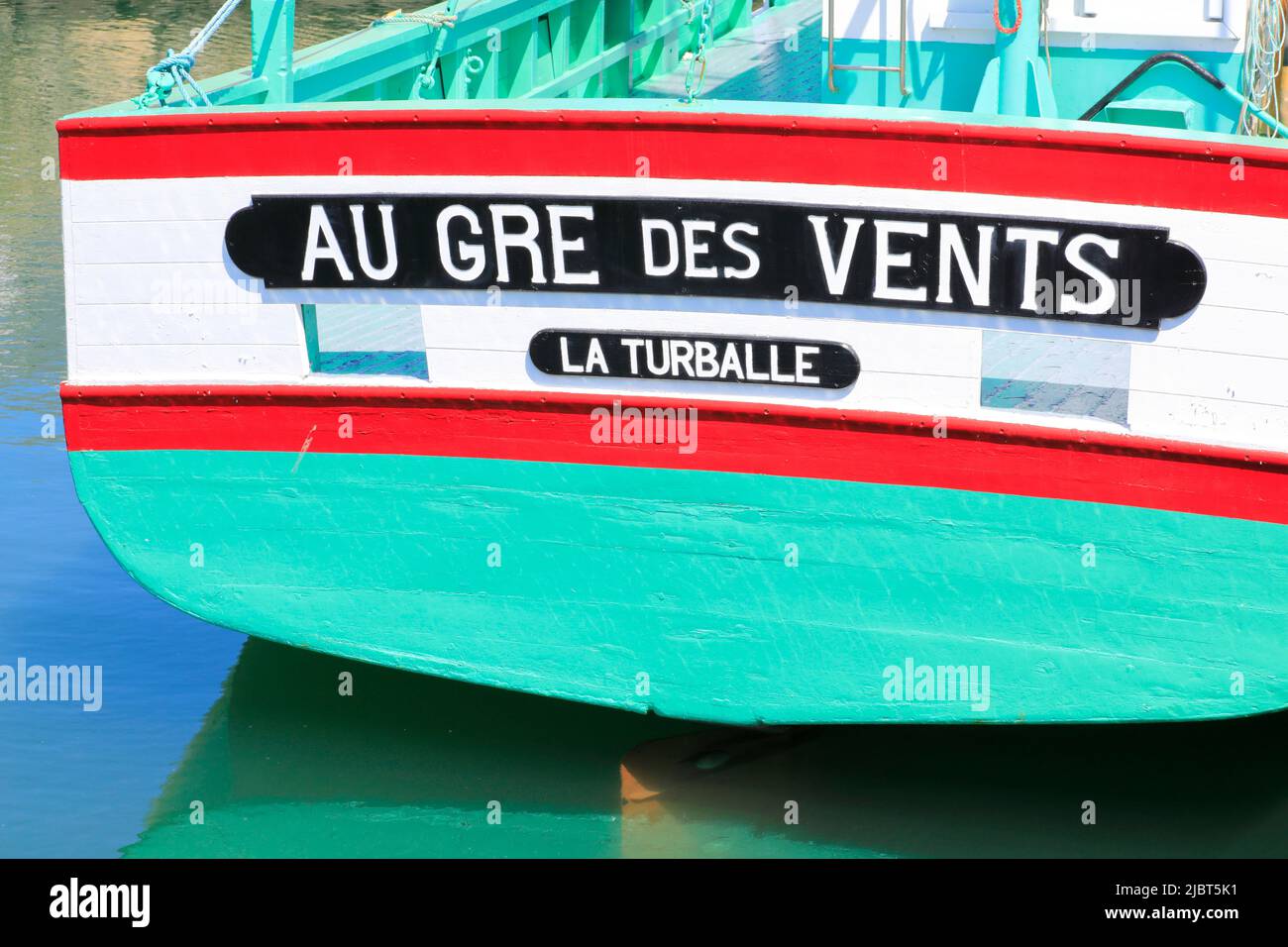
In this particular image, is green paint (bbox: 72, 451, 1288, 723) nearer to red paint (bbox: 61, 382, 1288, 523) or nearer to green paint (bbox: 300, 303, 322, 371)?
red paint (bbox: 61, 382, 1288, 523)

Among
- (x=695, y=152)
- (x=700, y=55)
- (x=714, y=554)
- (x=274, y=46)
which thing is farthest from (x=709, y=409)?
(x=274, y=46)

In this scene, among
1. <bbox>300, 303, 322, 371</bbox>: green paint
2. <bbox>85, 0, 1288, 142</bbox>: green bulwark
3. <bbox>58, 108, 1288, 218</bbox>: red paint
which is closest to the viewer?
<bbox>58, 108, 1288, 218</bbox>: red paint

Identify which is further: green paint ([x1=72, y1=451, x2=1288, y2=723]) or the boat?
green paint ([x1=72, y1=451, x2=1288, y2=723])

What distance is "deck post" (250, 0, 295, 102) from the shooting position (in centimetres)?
559

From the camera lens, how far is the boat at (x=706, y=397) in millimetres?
4523

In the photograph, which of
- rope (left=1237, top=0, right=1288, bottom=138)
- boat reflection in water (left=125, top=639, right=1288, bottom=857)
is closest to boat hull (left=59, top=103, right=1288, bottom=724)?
boat reflection in water (left=125, top=639, right=1288, bottom=857)

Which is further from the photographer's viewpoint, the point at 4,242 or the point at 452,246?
the point at 4,242

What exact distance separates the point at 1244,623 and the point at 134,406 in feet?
10.9

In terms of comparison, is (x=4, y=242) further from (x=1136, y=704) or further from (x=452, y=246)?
(x=1136, y=704)

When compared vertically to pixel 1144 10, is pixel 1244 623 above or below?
below

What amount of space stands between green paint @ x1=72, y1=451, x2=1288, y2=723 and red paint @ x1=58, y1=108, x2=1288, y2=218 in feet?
2.86

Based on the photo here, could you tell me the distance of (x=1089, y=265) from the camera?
4.50 meters
